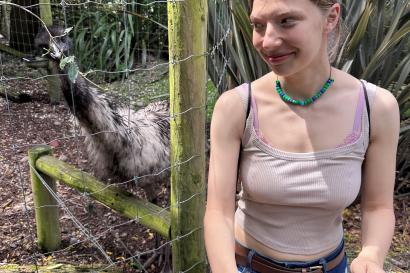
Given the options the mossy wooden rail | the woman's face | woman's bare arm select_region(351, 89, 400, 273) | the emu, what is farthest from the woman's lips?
the emu

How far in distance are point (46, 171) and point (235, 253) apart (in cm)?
176

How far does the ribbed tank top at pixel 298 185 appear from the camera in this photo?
1331mm

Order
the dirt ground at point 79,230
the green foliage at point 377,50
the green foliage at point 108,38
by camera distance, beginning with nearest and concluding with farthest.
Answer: the dirt ground at point 79,230, the green foliage at point 377,50, the green foliage at point 108,38

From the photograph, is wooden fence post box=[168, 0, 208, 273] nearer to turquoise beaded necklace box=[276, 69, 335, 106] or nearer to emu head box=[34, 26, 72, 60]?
turquoise beaded necklace box=[276, 69, 335, 106]

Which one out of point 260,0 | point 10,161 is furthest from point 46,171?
point 260,0

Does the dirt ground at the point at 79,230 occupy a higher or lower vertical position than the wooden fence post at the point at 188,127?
lower

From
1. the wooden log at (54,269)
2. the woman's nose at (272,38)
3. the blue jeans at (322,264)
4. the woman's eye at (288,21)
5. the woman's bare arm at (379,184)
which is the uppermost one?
→ the woman's eye at (288,21)

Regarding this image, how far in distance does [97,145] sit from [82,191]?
1.08 feet

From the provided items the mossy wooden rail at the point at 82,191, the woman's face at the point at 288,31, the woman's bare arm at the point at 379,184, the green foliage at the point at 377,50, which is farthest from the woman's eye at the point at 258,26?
the green foliage at the point at 377,50

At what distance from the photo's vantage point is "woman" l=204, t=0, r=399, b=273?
133 centimetres

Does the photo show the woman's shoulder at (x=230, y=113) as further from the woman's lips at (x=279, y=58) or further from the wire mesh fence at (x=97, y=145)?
the wire mesh fence at (x=97, y=145)

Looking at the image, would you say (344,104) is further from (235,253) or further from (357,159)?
(235,253)

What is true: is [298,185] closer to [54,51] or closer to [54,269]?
[54,51]

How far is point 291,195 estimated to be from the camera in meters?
1.33
